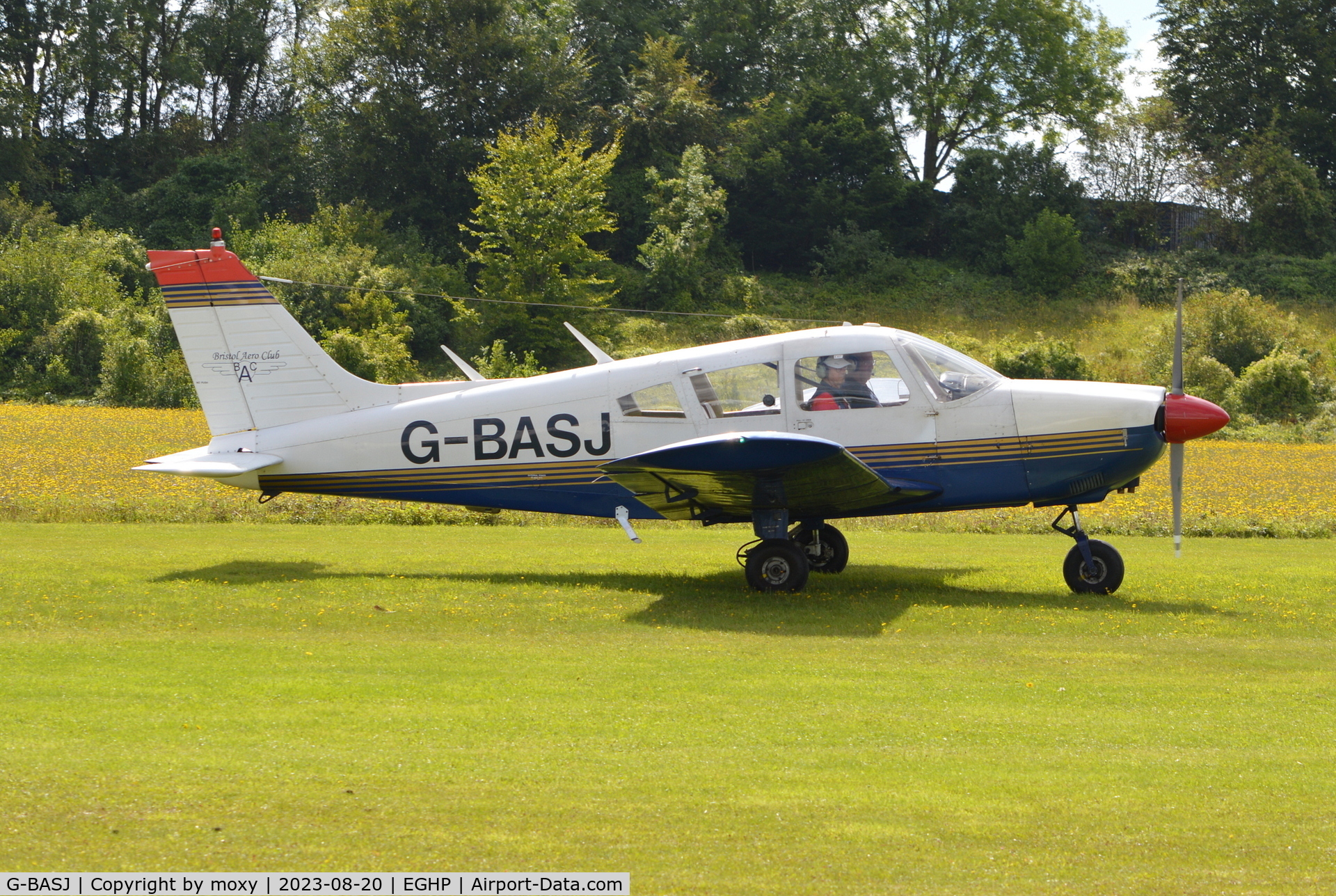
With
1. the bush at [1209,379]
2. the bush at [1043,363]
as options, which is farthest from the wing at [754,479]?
the bush at [1209,379]

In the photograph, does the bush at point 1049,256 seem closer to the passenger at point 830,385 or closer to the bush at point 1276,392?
the bush at point 1276,392

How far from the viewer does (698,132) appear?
188 feet

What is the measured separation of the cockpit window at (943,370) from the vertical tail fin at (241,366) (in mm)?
5721

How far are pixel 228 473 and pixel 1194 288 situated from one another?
46723mm

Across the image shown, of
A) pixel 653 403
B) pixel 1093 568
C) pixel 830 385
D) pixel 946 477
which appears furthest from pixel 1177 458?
pixel 653 403

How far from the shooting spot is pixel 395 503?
66.3 ft

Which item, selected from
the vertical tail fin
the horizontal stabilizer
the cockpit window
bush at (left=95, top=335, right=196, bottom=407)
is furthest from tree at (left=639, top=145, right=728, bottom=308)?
the cockpit window

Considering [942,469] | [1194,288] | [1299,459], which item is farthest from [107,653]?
[1194,288]

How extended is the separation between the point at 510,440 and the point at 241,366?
330 cm

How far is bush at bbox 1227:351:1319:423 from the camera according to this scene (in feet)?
118

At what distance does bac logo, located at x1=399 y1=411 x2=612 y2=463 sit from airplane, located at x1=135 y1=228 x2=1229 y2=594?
0.7 inches

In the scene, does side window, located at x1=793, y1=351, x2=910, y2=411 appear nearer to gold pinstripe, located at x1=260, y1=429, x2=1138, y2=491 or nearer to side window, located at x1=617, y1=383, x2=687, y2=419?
gold pinstripe, located at x1=260, y1=429, x2=1138, y2=491

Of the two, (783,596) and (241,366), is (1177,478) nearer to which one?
(783,596)

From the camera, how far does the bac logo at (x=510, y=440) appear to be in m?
13.0
